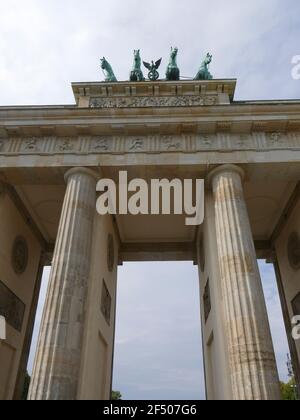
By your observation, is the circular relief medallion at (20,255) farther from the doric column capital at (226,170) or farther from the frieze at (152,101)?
the doric column capital at (226,170)

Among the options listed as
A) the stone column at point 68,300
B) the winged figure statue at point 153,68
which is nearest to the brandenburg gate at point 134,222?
the stone column at point 68,300

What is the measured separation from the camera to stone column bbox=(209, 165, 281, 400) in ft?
31.8

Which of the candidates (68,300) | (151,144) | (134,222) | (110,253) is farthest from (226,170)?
(68,300)

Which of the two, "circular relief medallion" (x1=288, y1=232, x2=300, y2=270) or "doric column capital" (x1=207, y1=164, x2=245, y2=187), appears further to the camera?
"circular relief medallion" (x1=288, y1=232, x2=300, y2=270)

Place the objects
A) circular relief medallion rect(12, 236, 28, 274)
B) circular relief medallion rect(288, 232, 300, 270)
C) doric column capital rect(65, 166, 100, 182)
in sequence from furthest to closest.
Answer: circular relief medallion rect(288, 232, 300, 270) < circular relief medallion rect(12, 236, 28, 274) < doric column capital rect(65, 166, 100, 182)

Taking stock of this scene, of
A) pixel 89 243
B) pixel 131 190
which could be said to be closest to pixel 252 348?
pixel 89 243

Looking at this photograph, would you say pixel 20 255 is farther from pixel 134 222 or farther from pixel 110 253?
pixel 134 222

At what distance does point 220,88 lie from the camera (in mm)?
17562

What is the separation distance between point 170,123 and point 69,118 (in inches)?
174

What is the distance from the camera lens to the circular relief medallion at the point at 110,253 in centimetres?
1681

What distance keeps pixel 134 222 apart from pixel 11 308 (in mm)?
7574

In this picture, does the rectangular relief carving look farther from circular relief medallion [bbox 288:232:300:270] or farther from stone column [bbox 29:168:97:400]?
circular relief medallion [bbox 288:232:300:270]

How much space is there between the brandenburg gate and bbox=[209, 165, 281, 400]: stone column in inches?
1.5

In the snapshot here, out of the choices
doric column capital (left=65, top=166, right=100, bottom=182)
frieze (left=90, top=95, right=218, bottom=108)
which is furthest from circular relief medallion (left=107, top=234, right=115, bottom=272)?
frieze (left=90, top=95, right=218, bottom=108)
